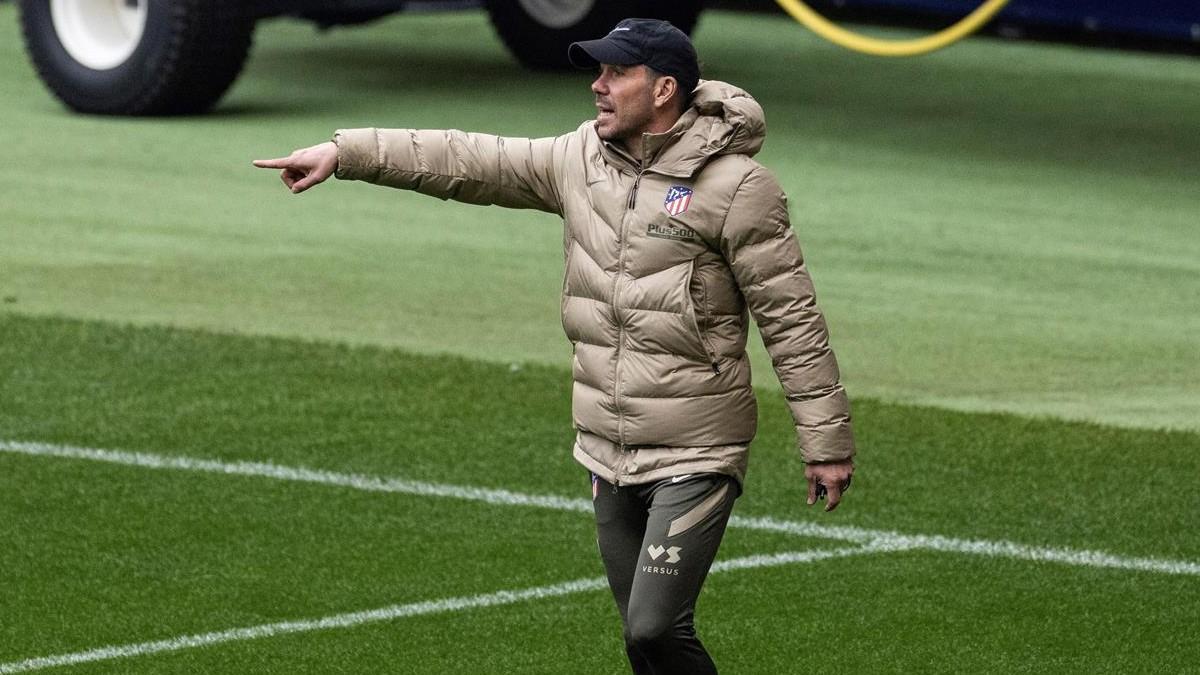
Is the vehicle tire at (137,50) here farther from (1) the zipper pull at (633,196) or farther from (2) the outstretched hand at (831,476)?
(2) the outstretched hand at (831,476)

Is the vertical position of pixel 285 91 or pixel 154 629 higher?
→ pixel 154 629

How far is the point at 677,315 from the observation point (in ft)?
18.4

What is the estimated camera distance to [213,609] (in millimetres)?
7320

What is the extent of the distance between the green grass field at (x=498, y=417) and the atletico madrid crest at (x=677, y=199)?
1750mm

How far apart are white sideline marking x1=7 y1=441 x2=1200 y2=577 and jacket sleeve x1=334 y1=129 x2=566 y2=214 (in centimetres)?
265

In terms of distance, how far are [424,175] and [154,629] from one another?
6.12ft

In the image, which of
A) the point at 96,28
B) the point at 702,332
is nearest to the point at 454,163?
the point at 702,332

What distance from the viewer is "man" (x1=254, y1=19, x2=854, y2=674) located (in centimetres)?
562

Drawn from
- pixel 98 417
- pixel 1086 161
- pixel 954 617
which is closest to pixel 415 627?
pixel 954 617

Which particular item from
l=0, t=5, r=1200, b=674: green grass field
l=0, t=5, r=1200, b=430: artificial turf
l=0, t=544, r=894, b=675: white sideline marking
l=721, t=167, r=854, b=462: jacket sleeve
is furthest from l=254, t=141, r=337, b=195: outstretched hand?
l=0, t=5, r=1200, b=430: artificial turf

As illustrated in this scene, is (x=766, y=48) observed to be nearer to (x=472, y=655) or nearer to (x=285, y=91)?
(x=285, y=91)

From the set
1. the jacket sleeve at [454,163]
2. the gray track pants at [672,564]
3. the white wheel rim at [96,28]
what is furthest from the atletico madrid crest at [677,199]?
the white wheel rim at [96,28]

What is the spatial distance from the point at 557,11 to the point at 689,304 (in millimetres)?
15250

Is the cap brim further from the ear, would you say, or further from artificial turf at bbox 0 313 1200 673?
artificial turf at bbox 0 313 1200 673
